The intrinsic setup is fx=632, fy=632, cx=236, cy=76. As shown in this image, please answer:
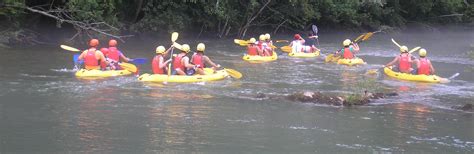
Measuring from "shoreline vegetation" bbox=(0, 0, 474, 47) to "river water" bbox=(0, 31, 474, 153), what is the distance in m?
3.91

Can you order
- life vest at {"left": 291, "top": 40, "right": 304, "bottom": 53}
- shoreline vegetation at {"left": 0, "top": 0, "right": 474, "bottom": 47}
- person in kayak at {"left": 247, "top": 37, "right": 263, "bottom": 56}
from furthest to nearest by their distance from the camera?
life vest at {"left": 291, "top": 40, "right": 304, "bottom": 53}, shoreline vegetation at {"left": 0, "top": 0, "right": 474, "bottom": 47}, person in kayak at {"left": 247, "top": 37, "right": 263, "bottom": 56}

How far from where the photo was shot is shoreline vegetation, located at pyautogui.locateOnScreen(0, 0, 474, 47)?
62.7 ft

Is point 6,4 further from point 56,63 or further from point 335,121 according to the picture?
point 335,121

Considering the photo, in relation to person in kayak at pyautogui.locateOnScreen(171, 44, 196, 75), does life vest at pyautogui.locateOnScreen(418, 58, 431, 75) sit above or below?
below

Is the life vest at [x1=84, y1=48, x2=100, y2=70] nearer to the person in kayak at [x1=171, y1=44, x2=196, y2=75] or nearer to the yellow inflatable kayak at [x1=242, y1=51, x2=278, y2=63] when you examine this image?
the person in kayak at [x1=171, y1=44, x2=196, y2=75]

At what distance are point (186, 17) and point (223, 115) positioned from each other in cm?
1481

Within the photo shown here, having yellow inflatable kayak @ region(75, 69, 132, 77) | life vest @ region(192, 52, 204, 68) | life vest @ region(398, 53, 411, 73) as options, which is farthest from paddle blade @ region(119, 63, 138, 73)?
life vest @ region(398, 53, 411, 73)

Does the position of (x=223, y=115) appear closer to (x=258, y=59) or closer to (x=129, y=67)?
(x=129, y=67)

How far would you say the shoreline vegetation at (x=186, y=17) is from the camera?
1912 centimetres

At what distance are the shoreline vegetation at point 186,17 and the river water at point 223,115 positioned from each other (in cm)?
391

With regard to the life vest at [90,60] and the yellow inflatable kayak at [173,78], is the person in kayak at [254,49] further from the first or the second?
the life vest at [90,60]

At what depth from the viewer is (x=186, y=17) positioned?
2381cm

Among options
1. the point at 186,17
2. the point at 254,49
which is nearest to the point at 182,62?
the point at 254,49

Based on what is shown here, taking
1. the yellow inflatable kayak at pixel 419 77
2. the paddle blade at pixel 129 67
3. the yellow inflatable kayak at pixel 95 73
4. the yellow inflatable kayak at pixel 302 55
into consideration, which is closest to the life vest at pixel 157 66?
the paddle blade at pixel 129 67
